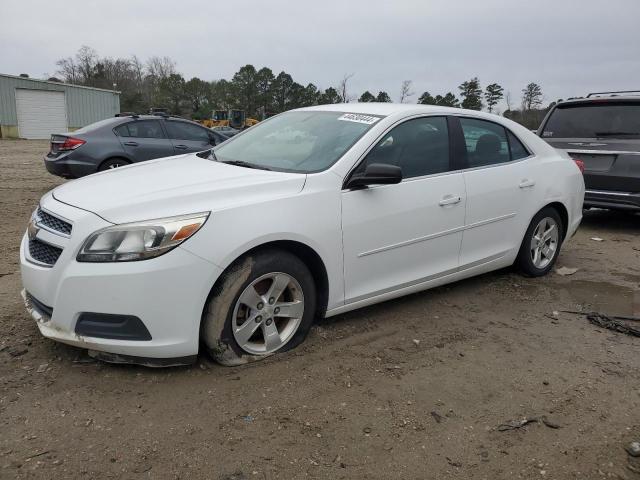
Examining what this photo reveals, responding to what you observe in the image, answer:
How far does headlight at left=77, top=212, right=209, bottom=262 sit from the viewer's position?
8.86ft

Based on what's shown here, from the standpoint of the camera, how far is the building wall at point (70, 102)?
34.0 metres

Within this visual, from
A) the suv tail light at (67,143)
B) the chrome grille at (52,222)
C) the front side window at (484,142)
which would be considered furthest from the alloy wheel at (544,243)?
the suv tail light at (67,143)

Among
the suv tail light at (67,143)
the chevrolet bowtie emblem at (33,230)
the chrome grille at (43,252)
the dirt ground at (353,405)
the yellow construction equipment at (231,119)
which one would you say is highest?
the yellow construction equipment at (231,119)

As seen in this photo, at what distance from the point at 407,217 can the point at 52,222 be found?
223cm

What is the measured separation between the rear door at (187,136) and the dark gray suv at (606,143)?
6.42 m

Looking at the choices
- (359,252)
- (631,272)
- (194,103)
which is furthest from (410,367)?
(194,103)

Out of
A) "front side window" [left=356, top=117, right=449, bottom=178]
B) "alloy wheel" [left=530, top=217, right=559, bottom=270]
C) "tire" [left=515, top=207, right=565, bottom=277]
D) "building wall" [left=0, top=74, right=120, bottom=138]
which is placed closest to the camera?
"front side window" [left=356, top=117, right=449, bottom=178]

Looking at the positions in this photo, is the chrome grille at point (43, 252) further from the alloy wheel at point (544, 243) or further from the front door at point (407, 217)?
the alloy wheel at point (544, 243)

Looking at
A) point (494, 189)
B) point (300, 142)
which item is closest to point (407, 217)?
point (300, 142)

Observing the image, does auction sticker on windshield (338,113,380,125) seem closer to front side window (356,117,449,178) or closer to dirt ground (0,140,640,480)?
front side window (356,117,449,178)

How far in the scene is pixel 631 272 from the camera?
541 cm

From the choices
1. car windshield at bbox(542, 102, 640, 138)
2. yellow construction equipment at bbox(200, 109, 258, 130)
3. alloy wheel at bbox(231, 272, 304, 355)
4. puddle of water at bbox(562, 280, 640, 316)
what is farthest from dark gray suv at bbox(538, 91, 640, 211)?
yellow construction equipment at bbox(200, 109, 258, 130)

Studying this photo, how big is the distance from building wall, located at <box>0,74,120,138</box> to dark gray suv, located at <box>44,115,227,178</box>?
29.5m

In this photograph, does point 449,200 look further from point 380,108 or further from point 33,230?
point 33,230
